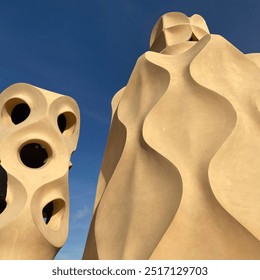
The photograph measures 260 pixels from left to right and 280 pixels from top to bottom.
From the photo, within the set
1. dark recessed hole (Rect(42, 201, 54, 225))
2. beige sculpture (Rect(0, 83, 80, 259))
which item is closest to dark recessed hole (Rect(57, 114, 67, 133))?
beige sculpture (Rect(0, 83, 80, 259))

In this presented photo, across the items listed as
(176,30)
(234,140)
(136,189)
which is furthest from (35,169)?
(176,30)

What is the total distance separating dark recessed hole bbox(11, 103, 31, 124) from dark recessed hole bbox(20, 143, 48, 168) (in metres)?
1.22

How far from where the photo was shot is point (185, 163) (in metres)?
6.50

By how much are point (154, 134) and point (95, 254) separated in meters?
2.83

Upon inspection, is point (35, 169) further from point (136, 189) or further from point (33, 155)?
point (136, 189)

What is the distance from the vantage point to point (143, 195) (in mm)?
6621

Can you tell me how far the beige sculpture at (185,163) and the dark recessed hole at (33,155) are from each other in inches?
163

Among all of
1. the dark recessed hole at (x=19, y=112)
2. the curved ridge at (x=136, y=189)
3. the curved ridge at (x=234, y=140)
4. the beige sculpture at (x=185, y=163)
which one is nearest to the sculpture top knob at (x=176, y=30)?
the beige sculpture at (x=185, y=163)

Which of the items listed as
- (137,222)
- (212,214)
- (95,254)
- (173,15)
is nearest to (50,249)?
(95,254)

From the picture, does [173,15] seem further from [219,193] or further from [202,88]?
[219,193]

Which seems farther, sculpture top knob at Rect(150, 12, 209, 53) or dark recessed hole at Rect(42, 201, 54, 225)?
sculpture top knob at Rect(150, 12, 209, 53)

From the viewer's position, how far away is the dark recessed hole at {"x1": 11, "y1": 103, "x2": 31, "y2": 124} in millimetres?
12484

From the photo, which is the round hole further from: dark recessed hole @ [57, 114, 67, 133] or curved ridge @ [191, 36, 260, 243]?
curved ridge @ [191, 36, 260, 243]

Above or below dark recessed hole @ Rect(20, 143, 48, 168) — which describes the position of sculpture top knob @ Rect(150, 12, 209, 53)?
above
